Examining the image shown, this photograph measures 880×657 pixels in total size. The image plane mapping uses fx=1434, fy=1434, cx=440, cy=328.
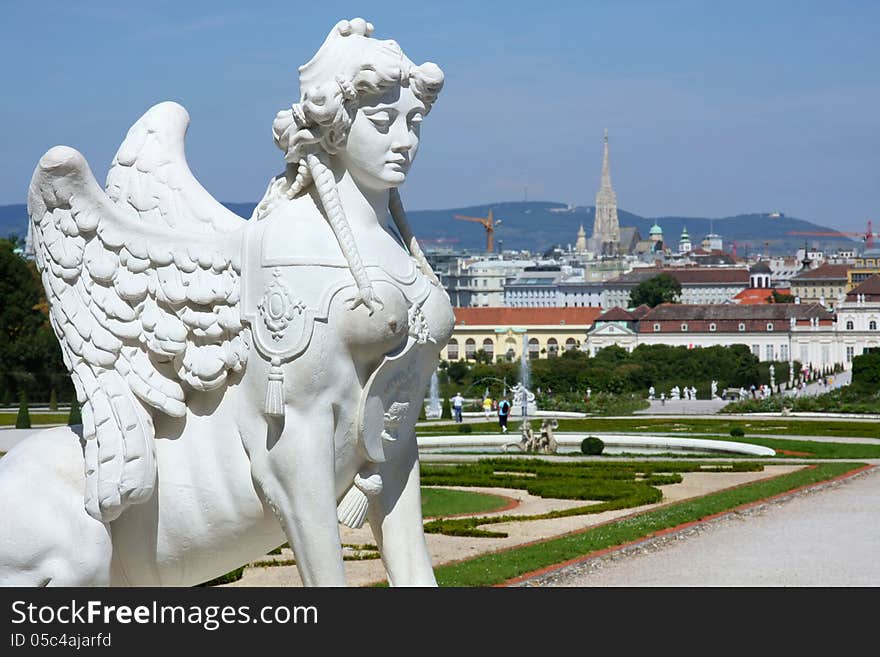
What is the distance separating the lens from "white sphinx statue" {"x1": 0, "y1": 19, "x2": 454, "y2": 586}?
14.1ft

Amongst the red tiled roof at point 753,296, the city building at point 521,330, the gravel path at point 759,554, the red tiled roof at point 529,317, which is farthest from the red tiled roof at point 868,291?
the gravel path at point 759,554

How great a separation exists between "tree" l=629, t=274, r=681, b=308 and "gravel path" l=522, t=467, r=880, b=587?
12060cm

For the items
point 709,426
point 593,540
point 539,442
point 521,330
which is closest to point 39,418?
point 539,442

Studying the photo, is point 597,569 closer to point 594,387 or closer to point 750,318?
point 594,387

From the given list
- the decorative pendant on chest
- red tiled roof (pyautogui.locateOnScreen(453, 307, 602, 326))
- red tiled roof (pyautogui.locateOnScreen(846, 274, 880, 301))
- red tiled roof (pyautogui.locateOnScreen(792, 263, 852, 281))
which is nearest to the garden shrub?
the decorative pendant on chest

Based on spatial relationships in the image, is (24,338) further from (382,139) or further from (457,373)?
(382,139)

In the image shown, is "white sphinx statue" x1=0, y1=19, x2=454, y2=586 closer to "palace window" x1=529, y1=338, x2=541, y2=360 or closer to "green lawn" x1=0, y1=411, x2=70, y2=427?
"green lawn" x1=0, y1=411, x2=70, y2=427

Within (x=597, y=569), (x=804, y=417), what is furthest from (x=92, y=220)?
(x=804, y=417)

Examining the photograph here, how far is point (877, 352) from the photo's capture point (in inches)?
2233

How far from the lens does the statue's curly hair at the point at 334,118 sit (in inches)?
170

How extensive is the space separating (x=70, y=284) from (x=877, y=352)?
55.4 metres

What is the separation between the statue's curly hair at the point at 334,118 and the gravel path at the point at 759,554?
529 cm
